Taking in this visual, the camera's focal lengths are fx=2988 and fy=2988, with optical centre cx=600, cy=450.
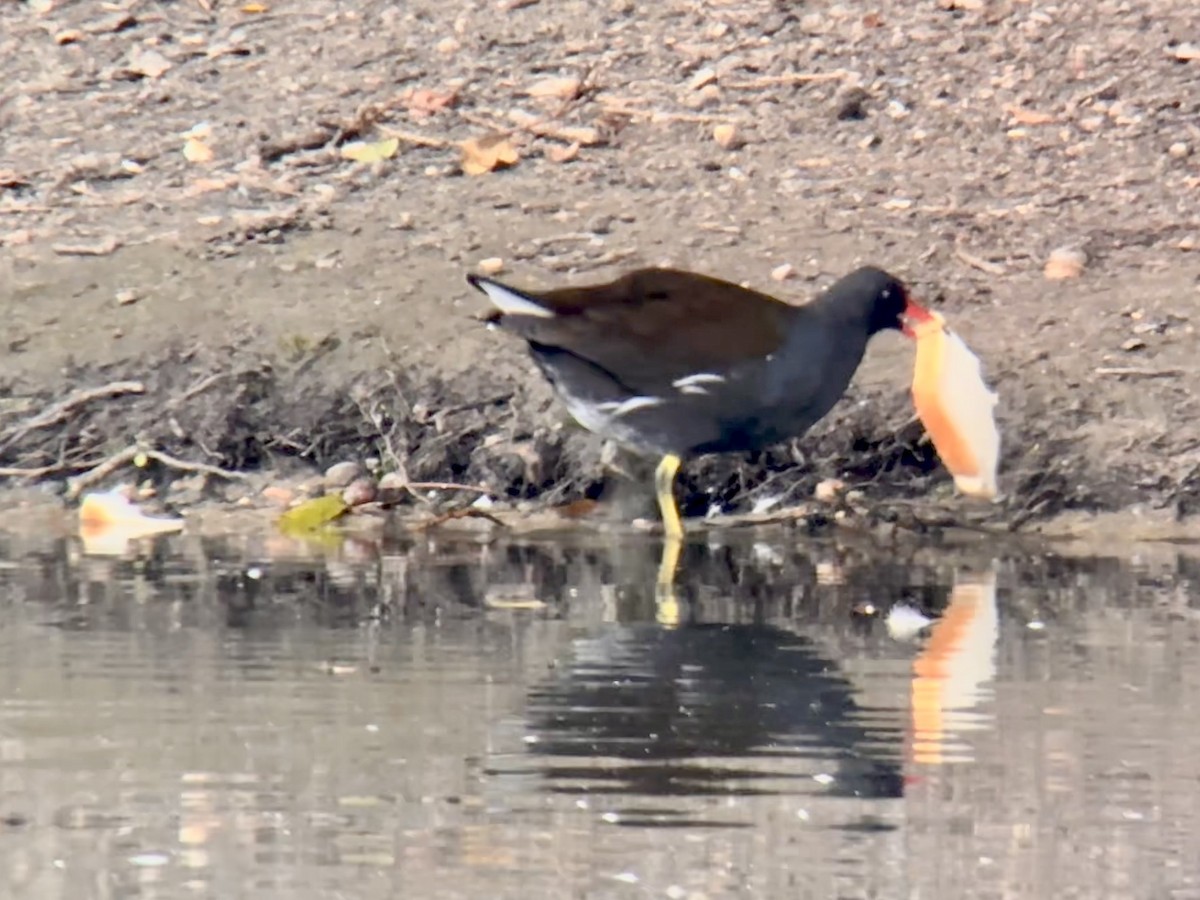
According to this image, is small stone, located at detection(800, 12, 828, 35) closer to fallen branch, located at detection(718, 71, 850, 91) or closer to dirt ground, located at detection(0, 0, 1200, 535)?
dirt ground, located at detection(0, 0, 1200, 535)

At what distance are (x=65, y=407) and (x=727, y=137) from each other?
10.4 ft

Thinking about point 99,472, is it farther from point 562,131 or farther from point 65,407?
point 562,131

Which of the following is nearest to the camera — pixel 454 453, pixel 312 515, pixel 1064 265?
pixel 312 515

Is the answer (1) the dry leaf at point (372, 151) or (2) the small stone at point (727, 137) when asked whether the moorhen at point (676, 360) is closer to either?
(2) the small stone at point (727, 137)

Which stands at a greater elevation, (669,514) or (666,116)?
(666,116)

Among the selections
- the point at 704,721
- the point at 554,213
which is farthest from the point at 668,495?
the point at 704,721

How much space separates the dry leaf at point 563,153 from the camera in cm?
1198

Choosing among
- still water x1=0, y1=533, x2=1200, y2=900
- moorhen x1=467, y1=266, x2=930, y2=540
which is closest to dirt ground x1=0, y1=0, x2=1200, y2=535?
moorhen x1=467, y1=266, x2=930, y2=540

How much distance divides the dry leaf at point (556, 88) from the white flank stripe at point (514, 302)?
353 cm

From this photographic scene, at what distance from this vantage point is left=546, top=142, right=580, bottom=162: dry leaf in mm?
11984

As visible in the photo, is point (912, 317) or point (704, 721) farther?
point (912, 317)

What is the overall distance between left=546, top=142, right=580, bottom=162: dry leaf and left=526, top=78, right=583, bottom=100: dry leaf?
0.52m

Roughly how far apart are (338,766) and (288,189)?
20.8ft

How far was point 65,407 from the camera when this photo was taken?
10281 mm
